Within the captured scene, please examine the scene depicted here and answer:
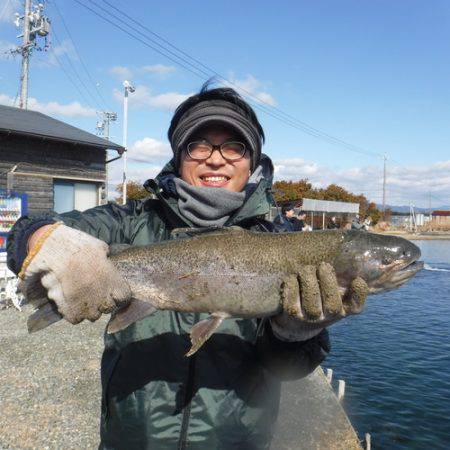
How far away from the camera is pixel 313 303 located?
2812mm

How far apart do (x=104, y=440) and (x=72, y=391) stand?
482 cm

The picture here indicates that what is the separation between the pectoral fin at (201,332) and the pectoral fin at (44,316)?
951 millimetres

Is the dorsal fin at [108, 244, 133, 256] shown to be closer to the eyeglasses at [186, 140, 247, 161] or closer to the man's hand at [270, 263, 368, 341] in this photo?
the eyeglasses at [186, 140, 247, 161]

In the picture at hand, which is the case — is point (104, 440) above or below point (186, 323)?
below

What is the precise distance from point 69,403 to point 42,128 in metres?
13.8

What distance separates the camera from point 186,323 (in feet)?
10.1

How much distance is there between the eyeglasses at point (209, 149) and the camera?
3.41 m

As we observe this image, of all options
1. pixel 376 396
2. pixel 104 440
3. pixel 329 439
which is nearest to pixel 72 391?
pixel 329 439

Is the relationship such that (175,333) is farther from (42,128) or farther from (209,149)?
(42,128)

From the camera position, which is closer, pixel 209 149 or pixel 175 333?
pixel 175 333

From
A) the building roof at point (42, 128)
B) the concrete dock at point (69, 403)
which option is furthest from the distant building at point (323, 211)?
the concrete dock at point (69, 403)

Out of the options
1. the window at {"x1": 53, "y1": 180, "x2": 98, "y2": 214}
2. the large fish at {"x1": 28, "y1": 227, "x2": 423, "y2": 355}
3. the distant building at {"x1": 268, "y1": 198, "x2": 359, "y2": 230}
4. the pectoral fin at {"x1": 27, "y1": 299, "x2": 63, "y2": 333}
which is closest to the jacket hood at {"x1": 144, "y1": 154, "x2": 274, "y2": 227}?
the large fish at {"x1": 28, "y1": 227, "x2": 423, "y2": 355}

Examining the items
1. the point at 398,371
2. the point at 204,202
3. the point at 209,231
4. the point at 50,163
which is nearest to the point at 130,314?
the point at 209,231

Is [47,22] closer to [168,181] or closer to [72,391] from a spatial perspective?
[72,391]
